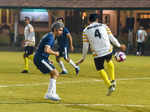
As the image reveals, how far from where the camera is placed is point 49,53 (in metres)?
12.7

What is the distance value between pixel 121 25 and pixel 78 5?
4.76m

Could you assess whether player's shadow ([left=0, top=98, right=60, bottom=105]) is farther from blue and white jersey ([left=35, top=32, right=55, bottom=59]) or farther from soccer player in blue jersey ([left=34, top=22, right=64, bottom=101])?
blue and white jersey ([left=35, top=32, right=55, bottom=59])

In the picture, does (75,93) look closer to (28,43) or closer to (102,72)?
(102,72)

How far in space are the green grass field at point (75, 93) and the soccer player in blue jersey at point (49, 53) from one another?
25 cm

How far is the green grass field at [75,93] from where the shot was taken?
1201cm

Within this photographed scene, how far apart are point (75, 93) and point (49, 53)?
87.4 inches

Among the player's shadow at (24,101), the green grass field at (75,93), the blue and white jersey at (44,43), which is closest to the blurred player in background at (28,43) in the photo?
the green grass field at (75,93)

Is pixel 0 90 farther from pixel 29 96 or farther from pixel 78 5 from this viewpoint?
pixel 78 5

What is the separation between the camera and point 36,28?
46938 millimetres

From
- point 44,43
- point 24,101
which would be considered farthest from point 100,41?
point 24,101

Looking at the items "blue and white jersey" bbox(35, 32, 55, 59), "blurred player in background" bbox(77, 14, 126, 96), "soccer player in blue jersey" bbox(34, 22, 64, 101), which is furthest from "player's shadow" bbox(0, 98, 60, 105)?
"blurred player in background" bbox(77, 14, 126, 96)

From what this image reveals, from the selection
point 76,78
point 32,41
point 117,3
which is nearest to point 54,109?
point 76,78

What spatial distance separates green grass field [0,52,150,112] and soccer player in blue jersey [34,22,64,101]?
9.8 inches

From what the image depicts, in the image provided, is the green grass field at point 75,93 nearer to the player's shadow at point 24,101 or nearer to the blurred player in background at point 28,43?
the player's shadow at point 24,101
